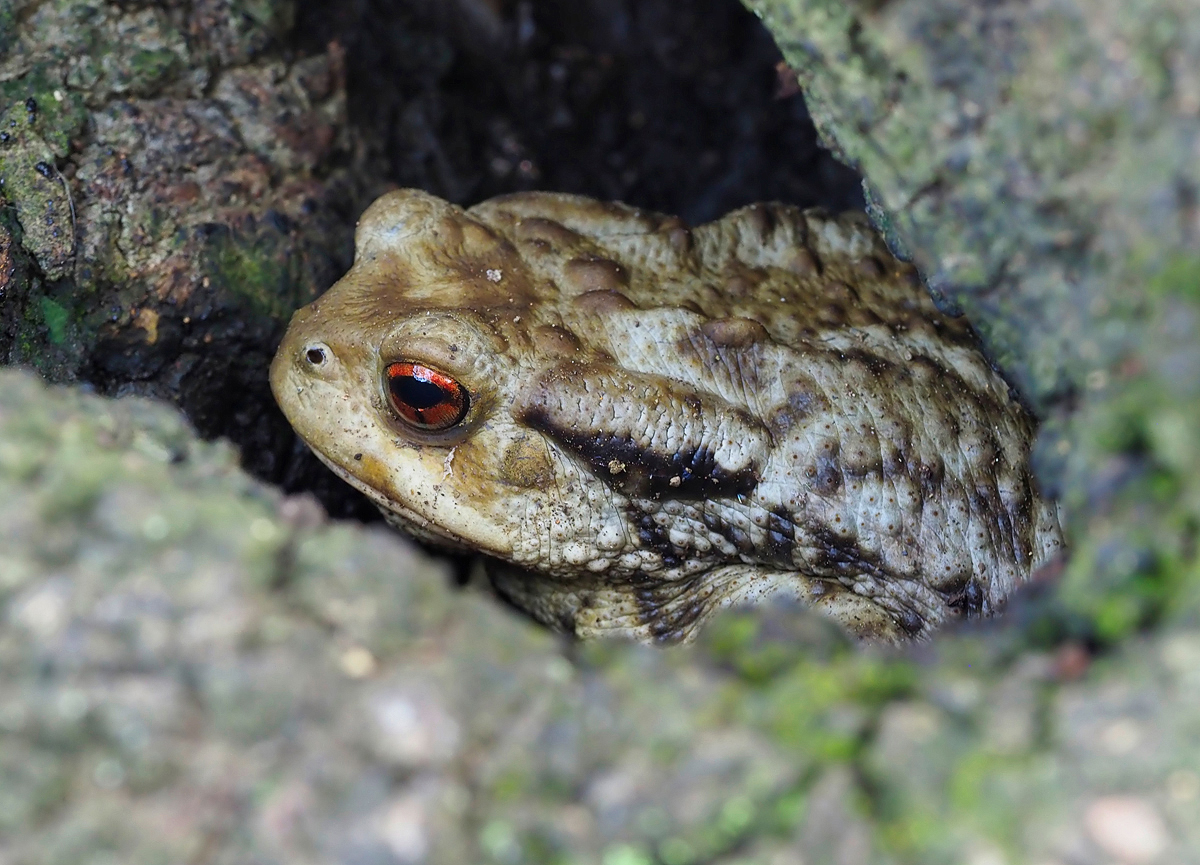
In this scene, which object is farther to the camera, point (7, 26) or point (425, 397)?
point (7, 26)

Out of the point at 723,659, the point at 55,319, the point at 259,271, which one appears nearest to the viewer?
the point at 723,659

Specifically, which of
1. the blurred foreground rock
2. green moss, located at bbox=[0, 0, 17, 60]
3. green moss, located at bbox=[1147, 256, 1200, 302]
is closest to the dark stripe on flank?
the blurred foreground rock

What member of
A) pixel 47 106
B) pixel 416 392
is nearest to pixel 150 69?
pixel 47 106

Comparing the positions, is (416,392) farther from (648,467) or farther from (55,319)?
(55,319)

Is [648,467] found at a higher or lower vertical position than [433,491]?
higher

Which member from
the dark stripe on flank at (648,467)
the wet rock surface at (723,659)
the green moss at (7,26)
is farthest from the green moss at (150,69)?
the wet rock surface at (723,659)

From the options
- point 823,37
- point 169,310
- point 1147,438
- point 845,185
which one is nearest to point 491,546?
point 169,310

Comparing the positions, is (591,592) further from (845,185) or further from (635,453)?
(845,185)
